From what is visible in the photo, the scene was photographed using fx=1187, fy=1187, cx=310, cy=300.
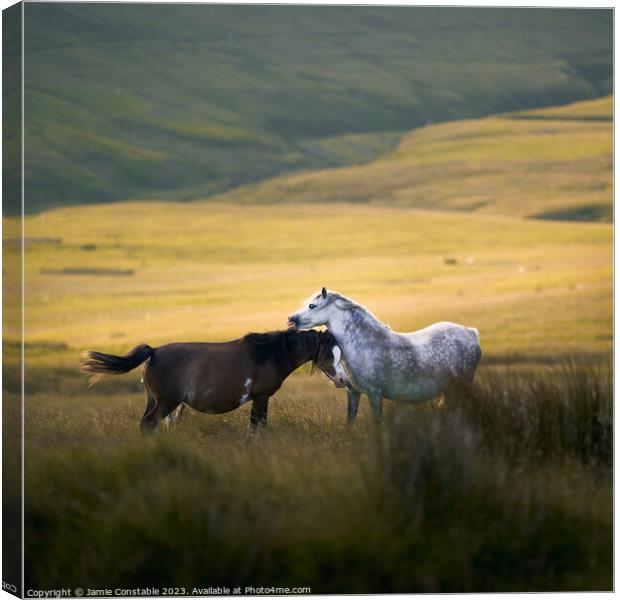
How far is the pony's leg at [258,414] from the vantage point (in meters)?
9.81

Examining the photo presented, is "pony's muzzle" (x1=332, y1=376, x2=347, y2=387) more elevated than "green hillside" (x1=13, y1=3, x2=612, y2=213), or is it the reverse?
"green hillside" (x1=13, y1=3, x2=612, y2=213)

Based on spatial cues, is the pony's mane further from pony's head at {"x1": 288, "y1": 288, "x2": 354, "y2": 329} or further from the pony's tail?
the pony's tail

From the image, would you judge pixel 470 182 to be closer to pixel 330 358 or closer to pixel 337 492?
pixel 330 358

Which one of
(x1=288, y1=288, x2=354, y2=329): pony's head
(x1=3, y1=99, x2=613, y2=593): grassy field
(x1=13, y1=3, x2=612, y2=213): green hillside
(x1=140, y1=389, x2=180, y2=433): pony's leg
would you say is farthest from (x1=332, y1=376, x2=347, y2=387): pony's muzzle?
(x1=13, y1=3, x2=612, y2=213): green hillside

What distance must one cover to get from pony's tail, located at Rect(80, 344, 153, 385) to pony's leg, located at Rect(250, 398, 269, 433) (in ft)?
3.20

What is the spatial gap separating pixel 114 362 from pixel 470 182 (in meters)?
57.6

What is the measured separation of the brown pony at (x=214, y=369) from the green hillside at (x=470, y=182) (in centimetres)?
3971

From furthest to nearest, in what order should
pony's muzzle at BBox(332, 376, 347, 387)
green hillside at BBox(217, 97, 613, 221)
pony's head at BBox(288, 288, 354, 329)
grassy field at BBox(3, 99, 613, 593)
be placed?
green hillside at BBox(217, 97, 613, 221)
pony's muzzle at BBox(332, 376, 347, 387)
pony's head at BBox(288, 288, 354, 329)
grassy field at BBox(3, 99, 613, 593)

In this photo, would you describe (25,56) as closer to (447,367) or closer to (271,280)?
(447,367)

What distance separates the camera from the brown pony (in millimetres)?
9539

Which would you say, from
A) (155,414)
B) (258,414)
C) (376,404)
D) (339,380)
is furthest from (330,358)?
(155,414)

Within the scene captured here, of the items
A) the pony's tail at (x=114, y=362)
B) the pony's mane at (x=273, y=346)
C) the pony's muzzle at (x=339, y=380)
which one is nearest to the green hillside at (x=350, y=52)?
the pony's tail at (x=114, y=362)

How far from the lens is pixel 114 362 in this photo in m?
9.59

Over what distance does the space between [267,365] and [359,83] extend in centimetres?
959
